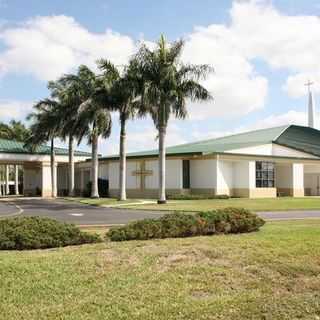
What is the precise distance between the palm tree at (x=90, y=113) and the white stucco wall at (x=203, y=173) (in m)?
7.54

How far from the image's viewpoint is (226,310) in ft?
22.6

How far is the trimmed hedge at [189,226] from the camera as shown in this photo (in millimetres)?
11703

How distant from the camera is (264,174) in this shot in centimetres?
4634

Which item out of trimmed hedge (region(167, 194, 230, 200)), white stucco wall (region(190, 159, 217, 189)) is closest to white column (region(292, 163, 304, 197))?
white stucco wall (region(190, 159, 217, 189))

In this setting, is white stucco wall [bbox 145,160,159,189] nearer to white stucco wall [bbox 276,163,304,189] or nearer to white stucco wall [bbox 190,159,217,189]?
white stucco wall [bbox 190,159,217,189]

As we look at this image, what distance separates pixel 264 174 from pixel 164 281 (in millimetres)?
39311

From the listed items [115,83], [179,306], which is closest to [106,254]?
[179,306]

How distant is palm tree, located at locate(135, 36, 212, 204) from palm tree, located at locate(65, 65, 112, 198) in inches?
254

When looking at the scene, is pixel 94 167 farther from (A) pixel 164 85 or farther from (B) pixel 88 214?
(B) pixel 88 214

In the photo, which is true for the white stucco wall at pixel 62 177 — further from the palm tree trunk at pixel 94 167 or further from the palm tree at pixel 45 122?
the palm tree trunk at pixel 94 167

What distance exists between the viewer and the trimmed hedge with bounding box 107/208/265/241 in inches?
461

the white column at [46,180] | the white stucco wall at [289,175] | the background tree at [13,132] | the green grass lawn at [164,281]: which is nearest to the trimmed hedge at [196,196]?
the white stucco wall at [289,175]

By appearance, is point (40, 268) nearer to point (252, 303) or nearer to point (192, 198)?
point (252, 303)

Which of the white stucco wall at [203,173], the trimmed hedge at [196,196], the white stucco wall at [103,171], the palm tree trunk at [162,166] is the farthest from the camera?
the white stucco wall at [103,171]
